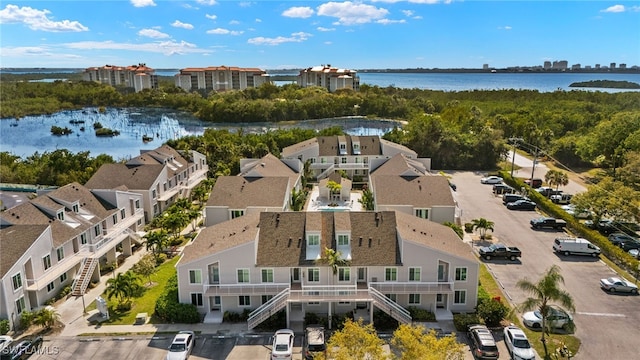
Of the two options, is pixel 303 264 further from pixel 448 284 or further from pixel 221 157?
pixel 221 157

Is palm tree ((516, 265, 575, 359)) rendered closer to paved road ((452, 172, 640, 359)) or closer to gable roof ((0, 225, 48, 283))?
paved road ((452, 172, 640, 359))

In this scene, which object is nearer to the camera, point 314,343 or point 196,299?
point 314,343

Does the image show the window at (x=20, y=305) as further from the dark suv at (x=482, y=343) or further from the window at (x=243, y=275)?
the dark suv at (x=482, y=343)

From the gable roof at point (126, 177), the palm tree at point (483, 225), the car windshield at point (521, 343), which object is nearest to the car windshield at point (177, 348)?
the car windshield at point (521, 343)

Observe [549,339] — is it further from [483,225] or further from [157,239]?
[157,239]

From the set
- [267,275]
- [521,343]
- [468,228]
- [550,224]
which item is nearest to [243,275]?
[267,275]

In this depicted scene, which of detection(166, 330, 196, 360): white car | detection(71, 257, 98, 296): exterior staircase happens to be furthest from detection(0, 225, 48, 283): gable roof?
detection(166, 330, 196, 360): white car
